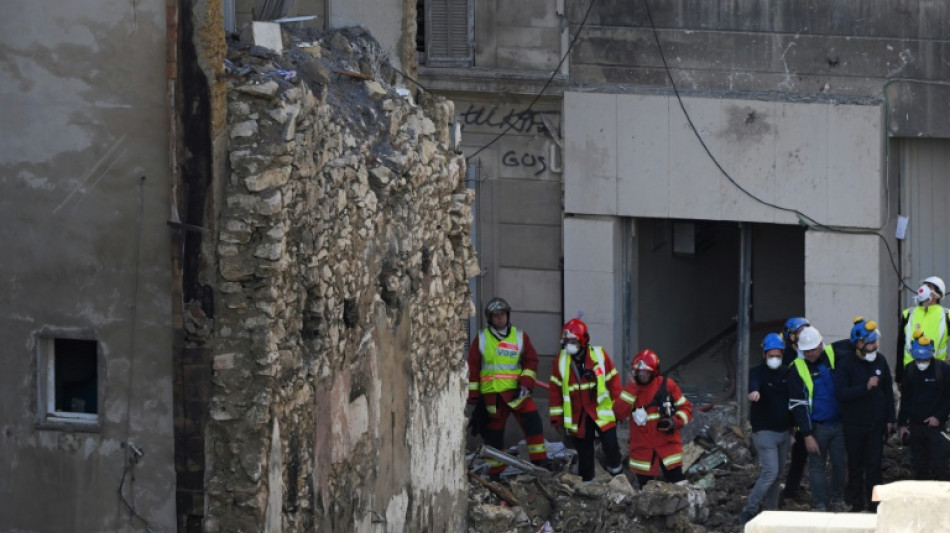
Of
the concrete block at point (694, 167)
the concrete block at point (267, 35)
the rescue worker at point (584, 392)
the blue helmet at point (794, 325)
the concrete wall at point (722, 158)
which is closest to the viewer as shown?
the concrete block at point (267, 35)

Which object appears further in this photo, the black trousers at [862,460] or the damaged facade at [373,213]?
the black trousers at [862,460]

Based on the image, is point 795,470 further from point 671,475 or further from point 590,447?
point 590,447

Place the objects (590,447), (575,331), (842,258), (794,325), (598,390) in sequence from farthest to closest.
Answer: (842,258) → (590,447) → (598,390) → (575,331) → (794,325)

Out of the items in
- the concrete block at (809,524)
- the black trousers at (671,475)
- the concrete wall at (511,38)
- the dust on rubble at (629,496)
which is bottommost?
the dust on rubble at (629,496)

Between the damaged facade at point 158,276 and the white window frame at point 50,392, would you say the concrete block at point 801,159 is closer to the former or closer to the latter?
the damaged facade at point 158,276

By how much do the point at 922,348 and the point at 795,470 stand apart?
152 centimetres

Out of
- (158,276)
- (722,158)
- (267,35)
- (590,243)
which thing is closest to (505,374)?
(590,243)

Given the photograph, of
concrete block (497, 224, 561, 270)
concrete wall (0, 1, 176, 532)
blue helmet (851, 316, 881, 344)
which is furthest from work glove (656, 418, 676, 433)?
concrete wall (0, 1, 176, 532)

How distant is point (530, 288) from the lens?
19453 millimetres

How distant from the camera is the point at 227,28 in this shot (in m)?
11.7


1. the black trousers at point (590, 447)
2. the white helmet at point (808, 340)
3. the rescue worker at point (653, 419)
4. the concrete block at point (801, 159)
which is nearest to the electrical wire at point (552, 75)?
the concrete block at point (801, 159)

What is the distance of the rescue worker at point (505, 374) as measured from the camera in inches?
696

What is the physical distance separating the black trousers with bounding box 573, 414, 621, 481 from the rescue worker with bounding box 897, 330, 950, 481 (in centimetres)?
245

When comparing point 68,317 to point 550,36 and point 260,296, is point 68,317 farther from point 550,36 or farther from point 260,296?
point 550,36
